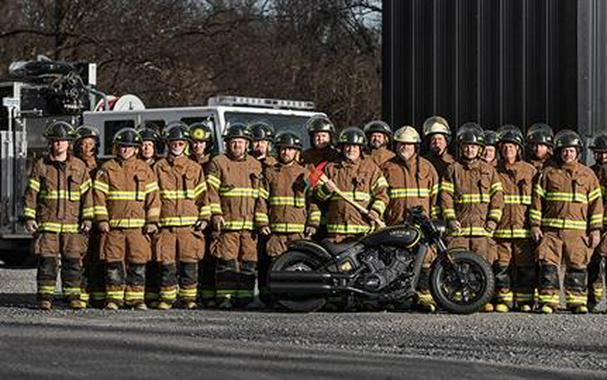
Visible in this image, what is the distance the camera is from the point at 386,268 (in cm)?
1529

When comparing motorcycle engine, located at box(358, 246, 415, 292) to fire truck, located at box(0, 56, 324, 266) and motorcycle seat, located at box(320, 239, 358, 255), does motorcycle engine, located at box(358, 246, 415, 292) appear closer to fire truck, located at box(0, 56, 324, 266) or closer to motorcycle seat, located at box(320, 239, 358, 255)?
motorcycle seat, located at box(320, 239, 358, 255)

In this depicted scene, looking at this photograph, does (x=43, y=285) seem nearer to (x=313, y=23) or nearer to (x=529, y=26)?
(x=529, y=26)

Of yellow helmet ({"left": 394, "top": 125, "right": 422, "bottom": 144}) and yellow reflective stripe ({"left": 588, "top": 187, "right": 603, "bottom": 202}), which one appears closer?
yellow reflective stripe ({"left": 588, "top": 187, "right": 603, "bottom": 202})

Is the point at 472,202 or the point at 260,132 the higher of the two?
the point at 260,132

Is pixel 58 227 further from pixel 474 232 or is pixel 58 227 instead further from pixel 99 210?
pixel 474 232

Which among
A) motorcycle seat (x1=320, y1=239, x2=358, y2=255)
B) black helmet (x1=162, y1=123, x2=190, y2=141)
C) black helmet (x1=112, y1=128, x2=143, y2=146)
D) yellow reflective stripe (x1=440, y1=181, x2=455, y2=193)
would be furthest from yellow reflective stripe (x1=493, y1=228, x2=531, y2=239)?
black helmet (x1=112, y1=128, x2=143, y2=146)

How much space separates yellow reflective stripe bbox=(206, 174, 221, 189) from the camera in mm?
16031

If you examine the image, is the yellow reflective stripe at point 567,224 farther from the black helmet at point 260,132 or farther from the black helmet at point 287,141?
the black helmet at point 260,132

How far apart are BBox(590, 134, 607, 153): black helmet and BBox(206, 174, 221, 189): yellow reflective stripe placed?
4.23 meters

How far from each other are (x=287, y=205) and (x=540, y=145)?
9.64 feet

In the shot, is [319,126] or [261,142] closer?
[319,126]

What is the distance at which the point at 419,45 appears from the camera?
71.3 feet

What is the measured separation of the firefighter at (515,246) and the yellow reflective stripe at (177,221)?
→ 3.41 meters

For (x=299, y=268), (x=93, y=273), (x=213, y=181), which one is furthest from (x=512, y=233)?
(x=93, y=273)
